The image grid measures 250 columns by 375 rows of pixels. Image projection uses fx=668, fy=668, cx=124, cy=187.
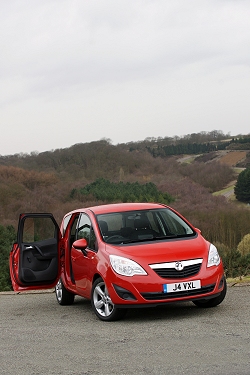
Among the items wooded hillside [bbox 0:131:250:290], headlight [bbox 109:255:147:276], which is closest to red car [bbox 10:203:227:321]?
headlight [bbox 109:255:147:276]

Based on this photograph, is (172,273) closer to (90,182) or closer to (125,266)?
(125,266)

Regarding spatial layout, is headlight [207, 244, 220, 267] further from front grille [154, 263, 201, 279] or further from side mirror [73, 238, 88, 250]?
side mirror [73, 238, 88, 250]

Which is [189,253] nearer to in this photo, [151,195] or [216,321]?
[216,321]

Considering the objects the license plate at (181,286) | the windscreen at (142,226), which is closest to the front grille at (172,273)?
the license plate at (181,286)

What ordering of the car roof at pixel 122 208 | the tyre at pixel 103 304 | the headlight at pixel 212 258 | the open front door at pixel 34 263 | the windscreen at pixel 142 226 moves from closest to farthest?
the tyre at pixel 103 304
the headlight at pixel 212 258
the windscreen at pixel 142 226
the car roof at pixel 122 208
the open front door at pixel 34 263

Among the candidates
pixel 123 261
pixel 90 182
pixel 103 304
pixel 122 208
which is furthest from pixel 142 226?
pixel 90 182

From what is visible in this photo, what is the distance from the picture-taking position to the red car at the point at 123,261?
855cm

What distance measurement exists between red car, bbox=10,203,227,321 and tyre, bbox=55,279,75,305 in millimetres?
17

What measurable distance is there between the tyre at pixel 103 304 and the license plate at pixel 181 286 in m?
0.71

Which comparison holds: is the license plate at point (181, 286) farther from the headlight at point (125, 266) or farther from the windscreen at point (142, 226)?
the windscreen at point (142, 226)

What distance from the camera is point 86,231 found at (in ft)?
33.2

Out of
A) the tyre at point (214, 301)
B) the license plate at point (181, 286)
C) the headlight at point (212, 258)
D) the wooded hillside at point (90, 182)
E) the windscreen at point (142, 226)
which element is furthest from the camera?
the wooded hillside at point (90, 182)

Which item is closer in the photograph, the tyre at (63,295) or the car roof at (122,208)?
the car roof at (122,208)

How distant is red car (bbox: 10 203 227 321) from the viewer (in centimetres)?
855
